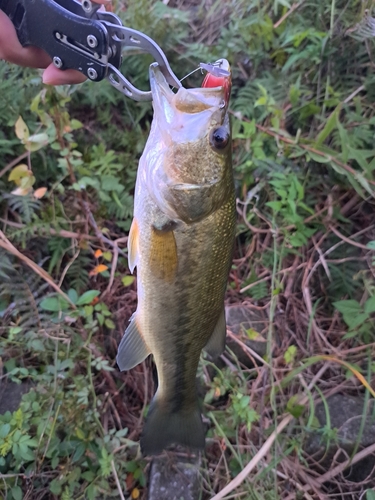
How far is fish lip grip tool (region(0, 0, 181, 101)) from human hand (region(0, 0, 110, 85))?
4 cm

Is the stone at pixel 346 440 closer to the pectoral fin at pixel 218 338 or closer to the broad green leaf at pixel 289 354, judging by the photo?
the broad green leaf at pixel 289 354

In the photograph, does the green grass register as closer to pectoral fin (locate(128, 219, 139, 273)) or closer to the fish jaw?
pectoral fin (locate(128, 219, 139, 273))

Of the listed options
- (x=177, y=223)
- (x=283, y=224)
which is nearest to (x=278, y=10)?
(x=283, y=224)

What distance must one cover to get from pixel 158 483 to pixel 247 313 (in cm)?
117

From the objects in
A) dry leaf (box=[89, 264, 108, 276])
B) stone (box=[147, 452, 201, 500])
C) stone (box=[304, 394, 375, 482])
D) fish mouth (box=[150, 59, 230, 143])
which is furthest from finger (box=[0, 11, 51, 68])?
stone (box=[304, 394, 375, 482])

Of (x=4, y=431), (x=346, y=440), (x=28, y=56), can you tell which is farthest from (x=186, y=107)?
(x=346, y=440)

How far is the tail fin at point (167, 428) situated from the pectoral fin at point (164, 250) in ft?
2.40

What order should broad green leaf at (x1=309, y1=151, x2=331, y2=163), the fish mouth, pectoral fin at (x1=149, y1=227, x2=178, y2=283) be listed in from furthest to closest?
1. broad green leaf at (x1=309, y1=151, x2=331, y2=163)
2. pectoral fin at (x1=149, y1=227, x2=178, y2=283)
3. the fish mouth

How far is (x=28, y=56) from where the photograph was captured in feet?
5.70

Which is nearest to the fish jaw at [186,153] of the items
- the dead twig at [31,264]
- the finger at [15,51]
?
the finger at [15,51]

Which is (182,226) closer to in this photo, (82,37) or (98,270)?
(82,37)

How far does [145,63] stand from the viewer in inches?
122

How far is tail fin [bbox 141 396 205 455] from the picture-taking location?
197 cm

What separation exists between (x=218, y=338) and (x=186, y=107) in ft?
3.28
